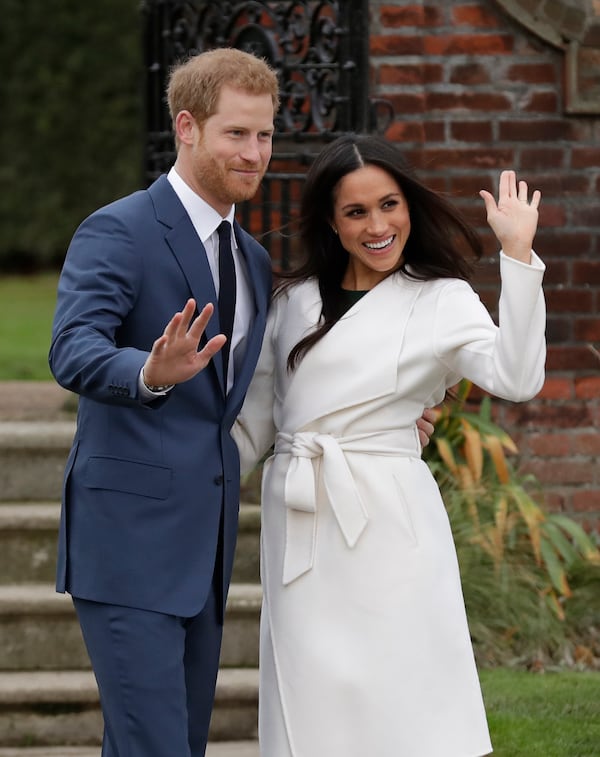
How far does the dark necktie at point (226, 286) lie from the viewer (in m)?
3.60

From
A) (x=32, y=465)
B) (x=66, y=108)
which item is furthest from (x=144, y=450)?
(x=66, y=108)

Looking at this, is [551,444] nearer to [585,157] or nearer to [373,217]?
[585,157]

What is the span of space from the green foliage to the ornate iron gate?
103 centimetres

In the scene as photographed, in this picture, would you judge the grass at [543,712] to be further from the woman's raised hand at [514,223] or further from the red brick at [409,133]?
the red brick at [409,133]

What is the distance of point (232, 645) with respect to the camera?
17.7 ft

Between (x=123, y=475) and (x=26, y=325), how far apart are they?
27.7 ft

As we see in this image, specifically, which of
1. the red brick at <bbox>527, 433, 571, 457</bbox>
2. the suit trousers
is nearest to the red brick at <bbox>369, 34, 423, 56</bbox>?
the red brick at <bbox>527, 433, 571, 457</bbox>

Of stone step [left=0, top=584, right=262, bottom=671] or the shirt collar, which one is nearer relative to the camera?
the shirt collar

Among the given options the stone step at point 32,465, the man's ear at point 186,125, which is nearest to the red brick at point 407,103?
the stone step at point 32,465

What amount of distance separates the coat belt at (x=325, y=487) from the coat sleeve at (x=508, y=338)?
0.27 metres

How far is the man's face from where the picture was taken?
347 centimetres

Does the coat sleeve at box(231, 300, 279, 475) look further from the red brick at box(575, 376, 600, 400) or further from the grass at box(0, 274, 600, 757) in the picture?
the red brick at box(575, 376, 600, 400)

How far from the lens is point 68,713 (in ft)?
16.9

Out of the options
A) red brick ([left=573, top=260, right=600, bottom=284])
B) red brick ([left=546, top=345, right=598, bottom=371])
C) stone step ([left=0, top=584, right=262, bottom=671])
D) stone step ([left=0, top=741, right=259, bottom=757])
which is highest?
red brick ([left=573, top=260, right=600, bottom=284])
